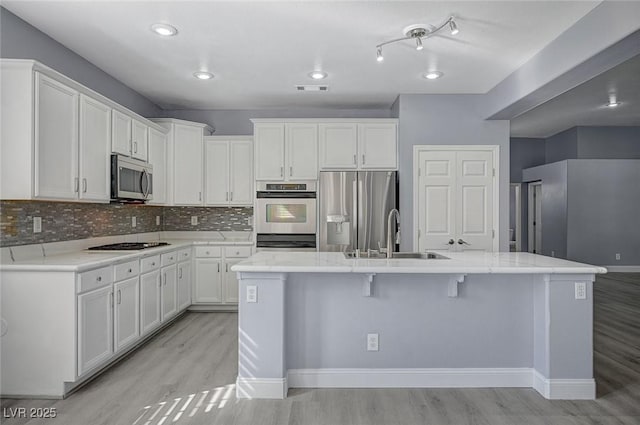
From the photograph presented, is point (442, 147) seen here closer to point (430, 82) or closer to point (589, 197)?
point (430, 82)

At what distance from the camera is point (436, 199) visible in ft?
15.4

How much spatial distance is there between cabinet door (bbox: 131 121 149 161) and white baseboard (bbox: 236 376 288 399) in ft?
8.62

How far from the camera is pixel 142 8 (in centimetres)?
269

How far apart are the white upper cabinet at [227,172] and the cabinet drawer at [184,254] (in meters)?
0.72

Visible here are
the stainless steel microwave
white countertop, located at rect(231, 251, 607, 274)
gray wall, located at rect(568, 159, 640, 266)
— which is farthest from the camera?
gray wall, located at rect(568, 159, 640, 266)

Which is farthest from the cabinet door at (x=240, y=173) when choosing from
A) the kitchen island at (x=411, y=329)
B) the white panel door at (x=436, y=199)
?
the kitchen island at (x=411, y=329)

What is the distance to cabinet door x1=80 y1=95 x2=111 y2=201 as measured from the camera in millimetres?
3082

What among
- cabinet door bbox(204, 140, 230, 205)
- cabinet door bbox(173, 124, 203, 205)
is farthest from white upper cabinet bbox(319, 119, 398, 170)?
cabinet door bbox(173, 124, 203, 205)

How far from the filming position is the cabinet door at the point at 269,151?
4.81 metres

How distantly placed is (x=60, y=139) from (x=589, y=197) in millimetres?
8765

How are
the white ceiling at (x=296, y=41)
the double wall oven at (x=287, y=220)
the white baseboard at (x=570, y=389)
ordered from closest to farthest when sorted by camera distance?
the white baseboard at (x=570, y=389) < the white ceiling at (x=296, y=41) < the double wall oven at (x=287, y=220)

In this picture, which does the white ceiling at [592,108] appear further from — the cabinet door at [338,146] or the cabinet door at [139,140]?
the cabinet door at [139,140]

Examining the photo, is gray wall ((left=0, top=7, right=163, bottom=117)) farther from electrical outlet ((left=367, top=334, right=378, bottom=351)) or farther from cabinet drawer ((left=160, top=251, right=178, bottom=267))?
electrical outlet ((left=367, top=334, right=378, bottom=351))

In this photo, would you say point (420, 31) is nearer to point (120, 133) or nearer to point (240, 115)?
point (120, 133)
